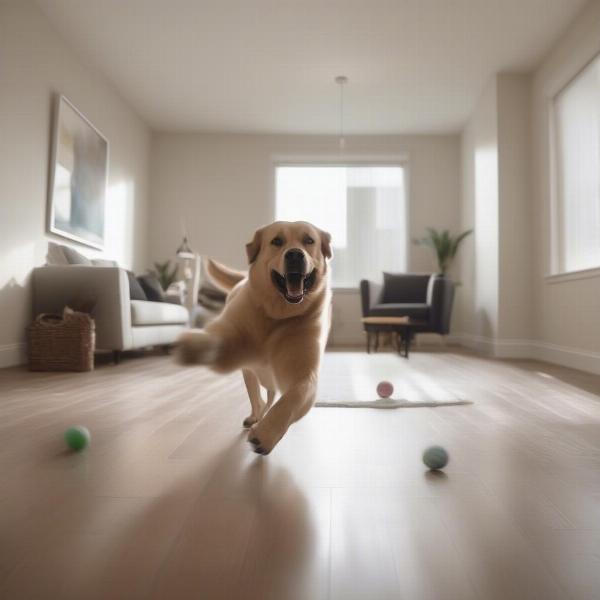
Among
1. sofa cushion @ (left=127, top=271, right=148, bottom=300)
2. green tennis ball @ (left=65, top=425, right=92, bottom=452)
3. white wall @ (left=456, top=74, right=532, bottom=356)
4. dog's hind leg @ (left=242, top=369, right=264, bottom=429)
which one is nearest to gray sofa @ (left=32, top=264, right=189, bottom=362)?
sofa cushion @ (left=127, top=271, right=148, bottom=300)

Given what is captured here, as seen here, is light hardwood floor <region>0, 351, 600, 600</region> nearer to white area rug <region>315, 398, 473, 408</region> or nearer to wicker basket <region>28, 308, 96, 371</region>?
white area rug <region>315, 398, 473, 408</region>

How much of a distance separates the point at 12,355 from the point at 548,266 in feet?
15.0

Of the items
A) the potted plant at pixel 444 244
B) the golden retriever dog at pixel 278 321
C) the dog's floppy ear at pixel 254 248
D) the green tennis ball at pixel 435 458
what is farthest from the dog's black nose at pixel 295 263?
the potted plant at pixel 444 244

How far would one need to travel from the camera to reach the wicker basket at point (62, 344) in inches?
141

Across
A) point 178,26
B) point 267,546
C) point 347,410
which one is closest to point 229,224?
point 178,26

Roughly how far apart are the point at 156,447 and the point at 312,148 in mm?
6508

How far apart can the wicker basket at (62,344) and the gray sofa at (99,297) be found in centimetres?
26

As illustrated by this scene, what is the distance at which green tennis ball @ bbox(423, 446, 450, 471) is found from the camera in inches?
50.9

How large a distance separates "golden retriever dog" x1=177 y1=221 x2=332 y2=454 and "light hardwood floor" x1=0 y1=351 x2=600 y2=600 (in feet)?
0.78

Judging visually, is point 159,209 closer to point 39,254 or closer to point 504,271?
point 39,254

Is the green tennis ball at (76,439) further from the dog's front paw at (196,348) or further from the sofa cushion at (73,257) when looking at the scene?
the sofa cushion at (73,257)

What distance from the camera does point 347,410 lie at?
2160mm

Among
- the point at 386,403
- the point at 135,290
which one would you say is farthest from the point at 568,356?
the point at 135,290

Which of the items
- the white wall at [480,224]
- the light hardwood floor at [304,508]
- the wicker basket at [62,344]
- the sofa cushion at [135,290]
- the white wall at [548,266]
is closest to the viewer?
the light hardwood floor at [304,508]
